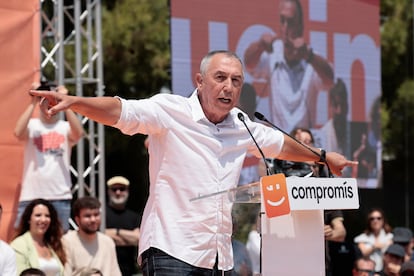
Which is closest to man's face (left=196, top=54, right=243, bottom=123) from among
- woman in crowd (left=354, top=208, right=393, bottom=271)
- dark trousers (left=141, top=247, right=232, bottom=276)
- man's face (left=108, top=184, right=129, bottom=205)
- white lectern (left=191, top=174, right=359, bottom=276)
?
white lectern (left=191, top=174, right=359, bottom=276)

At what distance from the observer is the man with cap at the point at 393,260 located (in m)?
A: 8.55

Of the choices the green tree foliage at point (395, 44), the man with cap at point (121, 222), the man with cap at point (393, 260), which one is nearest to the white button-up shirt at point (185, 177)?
the man with cap at point (121, 222)

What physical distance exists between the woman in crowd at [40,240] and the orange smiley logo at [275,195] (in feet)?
11.0

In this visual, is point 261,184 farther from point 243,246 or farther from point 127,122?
point 243,246

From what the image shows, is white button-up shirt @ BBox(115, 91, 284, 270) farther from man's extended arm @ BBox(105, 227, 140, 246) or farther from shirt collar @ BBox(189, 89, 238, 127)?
man's extended arm @ BBox(105, 227, 140, 246)

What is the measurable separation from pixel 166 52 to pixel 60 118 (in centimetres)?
647

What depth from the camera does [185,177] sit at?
395 centimetres

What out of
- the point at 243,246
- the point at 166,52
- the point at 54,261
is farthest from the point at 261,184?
the point at 166,52

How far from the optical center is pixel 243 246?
4680mm

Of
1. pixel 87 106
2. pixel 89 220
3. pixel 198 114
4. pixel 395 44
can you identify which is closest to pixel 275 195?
pixel 198 114

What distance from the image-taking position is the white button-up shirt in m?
3.91

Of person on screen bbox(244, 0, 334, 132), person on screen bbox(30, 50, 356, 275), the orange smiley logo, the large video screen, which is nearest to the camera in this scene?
the orange smiley logo

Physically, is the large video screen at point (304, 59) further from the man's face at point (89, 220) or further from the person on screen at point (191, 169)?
the person on screen at point (191, 169)

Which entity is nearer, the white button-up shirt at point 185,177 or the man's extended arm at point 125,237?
the white button-up shirt at point 185,177
